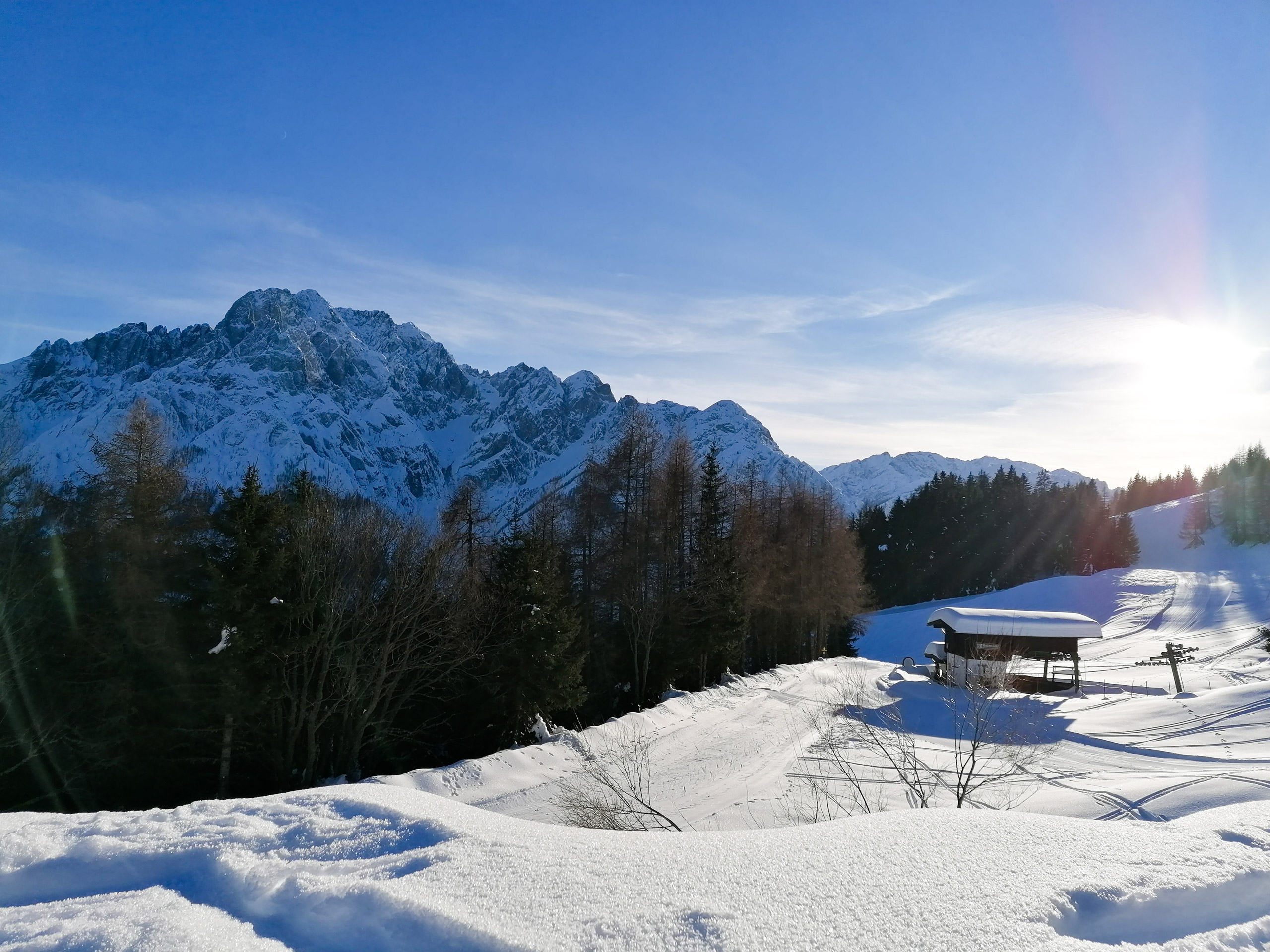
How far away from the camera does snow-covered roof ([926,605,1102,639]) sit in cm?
3250

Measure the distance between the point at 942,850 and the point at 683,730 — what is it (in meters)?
17.5

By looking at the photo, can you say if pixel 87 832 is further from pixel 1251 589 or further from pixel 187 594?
pixel 1251 589

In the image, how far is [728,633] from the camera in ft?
94.3

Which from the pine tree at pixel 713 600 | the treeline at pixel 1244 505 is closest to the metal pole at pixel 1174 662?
the pine tree at pixel 713 600

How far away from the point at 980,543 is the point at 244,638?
254ft

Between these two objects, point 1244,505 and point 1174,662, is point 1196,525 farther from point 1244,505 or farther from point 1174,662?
point 1174,662

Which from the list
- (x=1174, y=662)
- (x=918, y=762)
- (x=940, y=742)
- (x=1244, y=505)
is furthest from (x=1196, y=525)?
(x=918, y=762)

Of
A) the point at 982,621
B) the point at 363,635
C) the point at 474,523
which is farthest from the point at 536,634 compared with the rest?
the point at 982,621

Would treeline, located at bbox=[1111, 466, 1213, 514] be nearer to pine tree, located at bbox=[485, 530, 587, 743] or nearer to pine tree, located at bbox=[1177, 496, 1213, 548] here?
pine tree, located at bbox=[1177, 496, 1213, 548]

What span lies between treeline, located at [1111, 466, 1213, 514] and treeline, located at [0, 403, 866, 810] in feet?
405

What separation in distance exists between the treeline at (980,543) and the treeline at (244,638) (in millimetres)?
59145

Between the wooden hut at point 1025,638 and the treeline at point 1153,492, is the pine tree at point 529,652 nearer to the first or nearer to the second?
the wooden hut at point 1025,638

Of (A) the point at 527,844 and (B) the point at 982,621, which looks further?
(B) the point at 982,621

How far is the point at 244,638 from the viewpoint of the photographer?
15438mm
